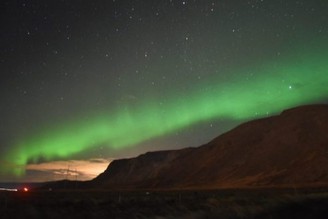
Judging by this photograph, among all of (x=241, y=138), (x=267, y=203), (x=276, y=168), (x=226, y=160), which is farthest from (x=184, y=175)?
(x=267, y=203)

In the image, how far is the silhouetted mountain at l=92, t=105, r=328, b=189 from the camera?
353 feet

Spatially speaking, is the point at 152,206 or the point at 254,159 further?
the point at 254,159

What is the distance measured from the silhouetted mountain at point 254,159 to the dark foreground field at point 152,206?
186 feet

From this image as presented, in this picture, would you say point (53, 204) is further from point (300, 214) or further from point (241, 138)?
point (241, 138)

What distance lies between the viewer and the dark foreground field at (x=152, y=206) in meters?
25.2

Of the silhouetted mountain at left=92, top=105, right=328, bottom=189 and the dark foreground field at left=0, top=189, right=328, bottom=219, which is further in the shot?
the silhouetted mountain at left=92, top=105, right=328, bottom=189

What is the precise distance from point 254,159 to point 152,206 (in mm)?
101838

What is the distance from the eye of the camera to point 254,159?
128 meters

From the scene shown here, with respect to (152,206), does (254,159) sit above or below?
above

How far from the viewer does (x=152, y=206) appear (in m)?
30.8

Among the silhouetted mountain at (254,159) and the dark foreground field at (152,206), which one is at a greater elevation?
the silhouetted mountain at (254,159)

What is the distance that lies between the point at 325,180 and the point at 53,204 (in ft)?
269

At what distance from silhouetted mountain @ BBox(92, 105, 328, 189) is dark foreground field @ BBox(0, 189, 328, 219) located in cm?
5656

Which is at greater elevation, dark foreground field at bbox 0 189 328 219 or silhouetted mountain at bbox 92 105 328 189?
silhouetted mountain at bbox 92 105 328 189
